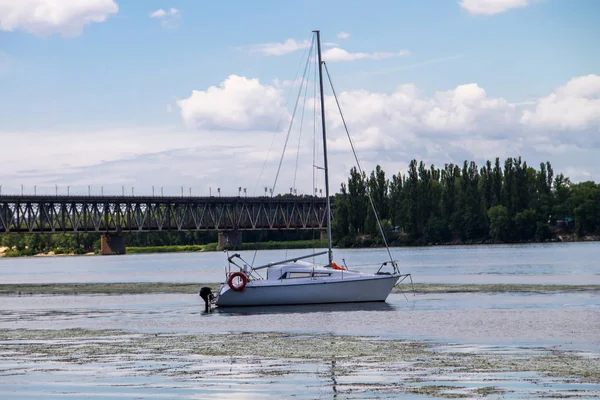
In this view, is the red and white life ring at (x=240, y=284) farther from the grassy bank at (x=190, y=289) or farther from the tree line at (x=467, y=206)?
the tree line at (x=467, y=206)

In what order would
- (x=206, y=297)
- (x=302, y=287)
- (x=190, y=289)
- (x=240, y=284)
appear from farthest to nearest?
(x=190, y=289) < (x=240, y=284) < (x=206, y=297) < (x=302, y=287)

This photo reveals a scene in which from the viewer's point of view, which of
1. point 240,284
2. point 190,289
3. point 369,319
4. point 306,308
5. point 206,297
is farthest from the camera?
point 190,289

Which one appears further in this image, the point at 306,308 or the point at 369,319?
the point at 306,308

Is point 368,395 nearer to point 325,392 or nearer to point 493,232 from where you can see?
point 325,392

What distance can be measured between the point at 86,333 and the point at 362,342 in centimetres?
1077

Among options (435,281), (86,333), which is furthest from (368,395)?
(435,281)

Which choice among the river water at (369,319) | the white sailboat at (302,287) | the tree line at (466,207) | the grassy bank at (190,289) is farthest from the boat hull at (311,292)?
the tree line at (466,207)

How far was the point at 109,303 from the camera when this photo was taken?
56.8 meters

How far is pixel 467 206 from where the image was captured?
611ft

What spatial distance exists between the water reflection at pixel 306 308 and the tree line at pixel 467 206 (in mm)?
133711

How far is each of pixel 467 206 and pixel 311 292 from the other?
141385 millimetres

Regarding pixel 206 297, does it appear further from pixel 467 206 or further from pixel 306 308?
pixel 467 206

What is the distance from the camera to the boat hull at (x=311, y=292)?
1892 inches

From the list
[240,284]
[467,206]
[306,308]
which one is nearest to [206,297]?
[240,284]
